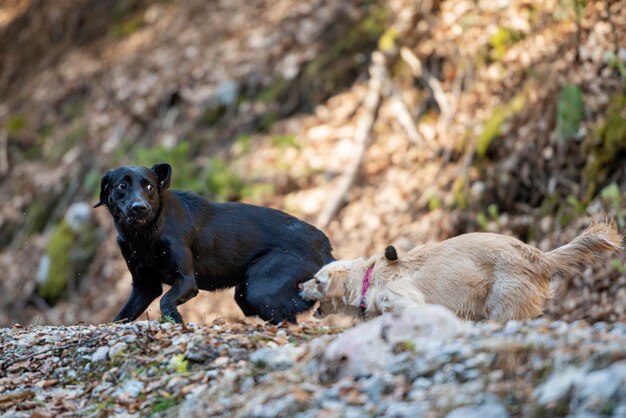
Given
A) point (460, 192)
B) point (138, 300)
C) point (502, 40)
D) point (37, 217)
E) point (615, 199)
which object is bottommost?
point (37, 217)

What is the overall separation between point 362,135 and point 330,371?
32.1 feet

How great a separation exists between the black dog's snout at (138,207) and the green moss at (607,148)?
20.6 ft

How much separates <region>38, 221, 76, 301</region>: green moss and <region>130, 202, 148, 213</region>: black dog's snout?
9032mm

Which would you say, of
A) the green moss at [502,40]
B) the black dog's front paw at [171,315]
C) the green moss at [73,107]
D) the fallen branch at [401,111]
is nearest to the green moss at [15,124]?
the green moss at [73,107]

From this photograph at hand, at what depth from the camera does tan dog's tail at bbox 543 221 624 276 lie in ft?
24.3

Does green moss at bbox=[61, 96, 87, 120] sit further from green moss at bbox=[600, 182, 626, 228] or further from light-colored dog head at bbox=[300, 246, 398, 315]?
light-colored dog head at bbox=[300, 246, 398, 315]

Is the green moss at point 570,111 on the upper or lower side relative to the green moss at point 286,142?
upper

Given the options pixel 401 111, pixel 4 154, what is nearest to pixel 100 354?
pixel 401 111

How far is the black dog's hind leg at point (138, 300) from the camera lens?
8.02 m

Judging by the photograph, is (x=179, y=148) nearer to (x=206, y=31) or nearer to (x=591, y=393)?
(x=206, y=31)

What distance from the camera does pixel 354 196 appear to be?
45.9 ft

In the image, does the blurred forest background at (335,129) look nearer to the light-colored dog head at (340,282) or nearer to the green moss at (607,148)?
the green moss at (607,148)

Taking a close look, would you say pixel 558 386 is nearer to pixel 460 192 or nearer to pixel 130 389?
pixel 130 389

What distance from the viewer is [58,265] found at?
16.2m
